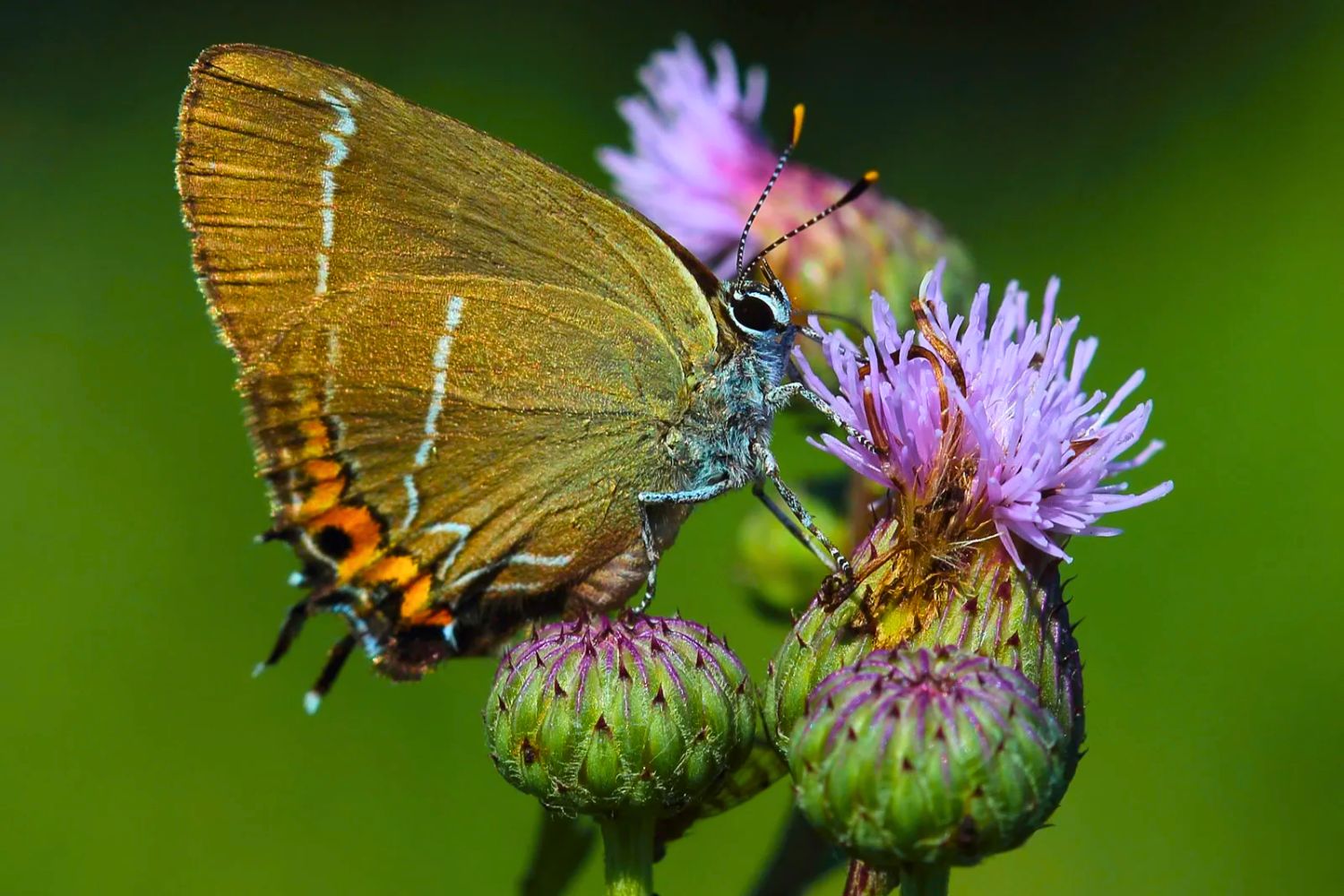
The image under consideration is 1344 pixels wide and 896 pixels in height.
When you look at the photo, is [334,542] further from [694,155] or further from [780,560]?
[694,155]

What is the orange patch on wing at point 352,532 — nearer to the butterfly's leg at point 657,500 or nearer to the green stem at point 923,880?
the butterfly's leg at point 657,500

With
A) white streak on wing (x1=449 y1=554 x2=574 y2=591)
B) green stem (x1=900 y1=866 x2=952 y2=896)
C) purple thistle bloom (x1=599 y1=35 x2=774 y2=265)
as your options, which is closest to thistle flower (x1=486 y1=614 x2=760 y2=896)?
green stem (x1=900 y1=866 x2=952 y2=896)

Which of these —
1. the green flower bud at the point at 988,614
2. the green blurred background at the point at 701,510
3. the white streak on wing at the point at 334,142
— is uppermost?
the green flower bud at the point at 988,614

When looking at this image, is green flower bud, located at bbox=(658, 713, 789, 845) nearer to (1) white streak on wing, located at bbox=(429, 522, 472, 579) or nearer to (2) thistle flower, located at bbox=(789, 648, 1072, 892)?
(2) thistle flower, located at bbox=(789, 648, 1072, 892)

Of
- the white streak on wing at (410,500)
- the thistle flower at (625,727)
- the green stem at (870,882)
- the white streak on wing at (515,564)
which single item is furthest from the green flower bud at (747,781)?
the white streak on wing at (410,500)

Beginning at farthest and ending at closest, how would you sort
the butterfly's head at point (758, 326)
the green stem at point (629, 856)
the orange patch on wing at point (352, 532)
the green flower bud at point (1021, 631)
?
the butterfly's head at point (758, 326) → the orange patch on wing at point (352, 532) → the green stem at point (629, 856) → the green flower bud at point (1021, 631)
